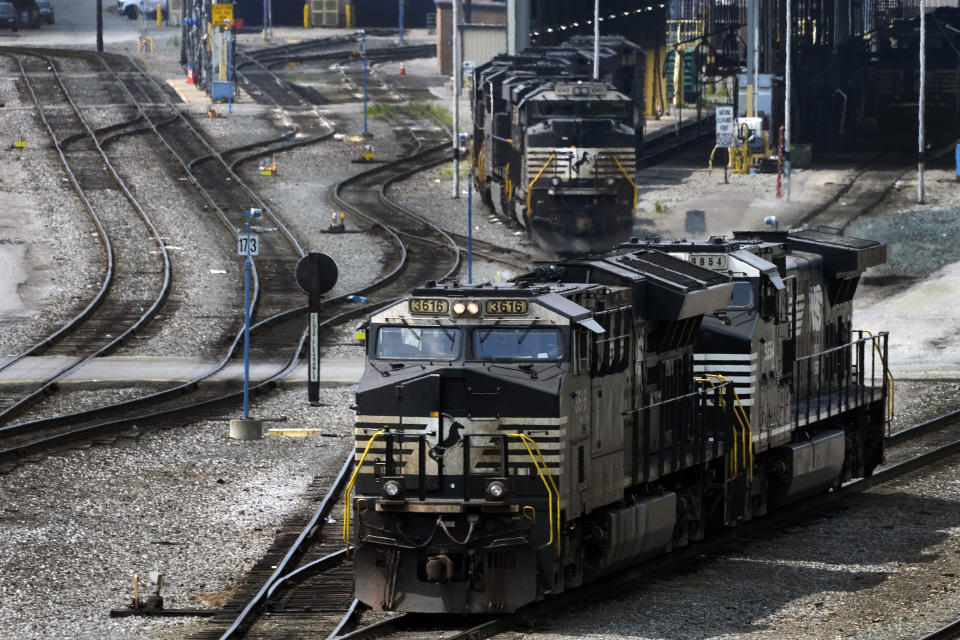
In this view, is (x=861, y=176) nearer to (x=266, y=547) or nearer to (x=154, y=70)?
(x=154, y=70)

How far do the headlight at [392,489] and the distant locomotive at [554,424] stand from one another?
2cm

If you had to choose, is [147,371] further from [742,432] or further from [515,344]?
[515,344]

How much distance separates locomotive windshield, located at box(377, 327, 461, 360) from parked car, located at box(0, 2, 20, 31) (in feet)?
259

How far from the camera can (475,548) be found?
14547 millimetres

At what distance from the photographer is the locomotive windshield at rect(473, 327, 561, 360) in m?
14.9

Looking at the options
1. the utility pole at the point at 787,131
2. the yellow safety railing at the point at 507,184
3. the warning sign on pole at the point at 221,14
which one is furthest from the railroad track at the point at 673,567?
the warning sign on pole at the point at 221,14

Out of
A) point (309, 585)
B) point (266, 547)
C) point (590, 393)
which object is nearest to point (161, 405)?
point (266, 547)

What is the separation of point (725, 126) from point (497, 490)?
3923 centimetres

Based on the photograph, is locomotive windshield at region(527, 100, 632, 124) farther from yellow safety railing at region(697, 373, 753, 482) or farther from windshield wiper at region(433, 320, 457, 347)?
windshield wiper at region(433, 320, 457, 347)

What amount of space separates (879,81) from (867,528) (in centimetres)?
5137

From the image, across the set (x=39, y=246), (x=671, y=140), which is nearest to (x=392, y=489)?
(x=39, y=246)

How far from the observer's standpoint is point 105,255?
135ft

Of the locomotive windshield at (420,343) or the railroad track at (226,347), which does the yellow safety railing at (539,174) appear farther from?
the locomotive windshield at (420,343)

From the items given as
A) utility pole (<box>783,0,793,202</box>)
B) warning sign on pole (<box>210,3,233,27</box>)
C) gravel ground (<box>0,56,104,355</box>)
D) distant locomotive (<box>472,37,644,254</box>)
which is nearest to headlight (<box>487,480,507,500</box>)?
gravel ground (<box>0,56,104,355</box>)
